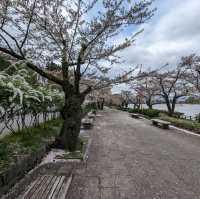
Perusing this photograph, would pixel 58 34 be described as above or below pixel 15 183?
above

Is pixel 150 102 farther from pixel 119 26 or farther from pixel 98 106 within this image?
pixel 119 26

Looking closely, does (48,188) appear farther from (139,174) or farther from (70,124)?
(70,124)

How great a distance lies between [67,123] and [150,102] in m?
26.3

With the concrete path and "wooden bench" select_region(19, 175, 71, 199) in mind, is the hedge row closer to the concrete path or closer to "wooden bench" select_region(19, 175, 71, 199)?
"wooden bench" select_region(19, 175, 71, 199)

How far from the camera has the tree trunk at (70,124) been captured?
643cm

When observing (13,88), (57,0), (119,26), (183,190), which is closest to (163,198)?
(183,190)

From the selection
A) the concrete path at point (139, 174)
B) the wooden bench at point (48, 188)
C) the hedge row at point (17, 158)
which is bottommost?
the concrete path at point (139, 174)

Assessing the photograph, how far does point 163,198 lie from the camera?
3.43 meters

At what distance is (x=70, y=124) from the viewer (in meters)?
6.45

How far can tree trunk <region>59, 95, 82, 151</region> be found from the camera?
6.43 m

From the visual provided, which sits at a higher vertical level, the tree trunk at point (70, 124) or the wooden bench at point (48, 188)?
the tree trunk at point (70, 124)

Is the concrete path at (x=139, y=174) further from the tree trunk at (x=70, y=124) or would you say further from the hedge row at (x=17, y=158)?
the hedge row at (x=17, y=158)

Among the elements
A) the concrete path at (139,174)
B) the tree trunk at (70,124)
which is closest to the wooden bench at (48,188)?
the concrete path at (139,174)

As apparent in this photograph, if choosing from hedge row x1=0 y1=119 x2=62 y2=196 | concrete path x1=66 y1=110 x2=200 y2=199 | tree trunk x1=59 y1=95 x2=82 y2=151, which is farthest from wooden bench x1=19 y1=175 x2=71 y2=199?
tree trunk x1=59 y1=95 x2=82 y2=151
